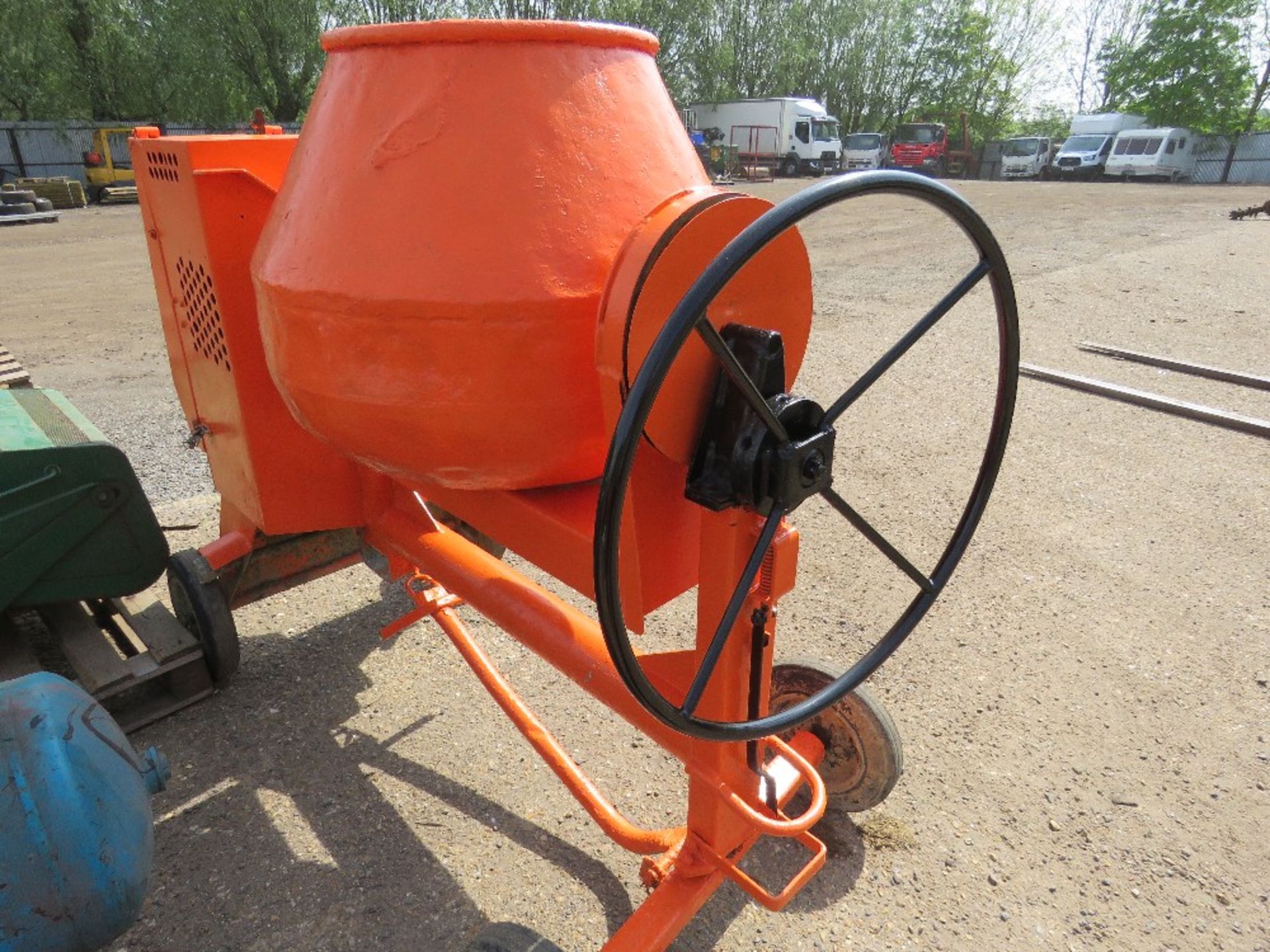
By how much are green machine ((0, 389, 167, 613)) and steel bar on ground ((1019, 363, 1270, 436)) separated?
3.83m

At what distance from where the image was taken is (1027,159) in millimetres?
27734

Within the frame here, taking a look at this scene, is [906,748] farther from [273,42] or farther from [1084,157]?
[1084,157]

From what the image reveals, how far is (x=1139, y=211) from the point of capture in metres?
15.1

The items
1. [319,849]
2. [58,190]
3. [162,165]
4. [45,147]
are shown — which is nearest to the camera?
[162,165]

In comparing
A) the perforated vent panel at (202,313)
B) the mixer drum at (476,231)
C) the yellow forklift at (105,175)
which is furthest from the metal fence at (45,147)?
the mixer drum at (476,231)

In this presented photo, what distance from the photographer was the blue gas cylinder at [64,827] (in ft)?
3.91

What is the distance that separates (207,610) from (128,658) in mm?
278

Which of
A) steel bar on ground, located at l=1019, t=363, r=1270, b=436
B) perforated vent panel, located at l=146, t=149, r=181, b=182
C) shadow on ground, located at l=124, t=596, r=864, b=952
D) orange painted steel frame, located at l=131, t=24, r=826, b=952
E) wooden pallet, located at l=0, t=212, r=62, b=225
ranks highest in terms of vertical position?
perforated vent panel, located at l=146, t=149, r=181, b=182

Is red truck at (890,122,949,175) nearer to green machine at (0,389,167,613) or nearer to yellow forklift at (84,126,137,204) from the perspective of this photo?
yellow forklift at (84,126,137,204)

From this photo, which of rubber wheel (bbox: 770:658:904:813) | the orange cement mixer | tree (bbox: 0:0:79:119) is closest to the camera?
the orange cement mixer

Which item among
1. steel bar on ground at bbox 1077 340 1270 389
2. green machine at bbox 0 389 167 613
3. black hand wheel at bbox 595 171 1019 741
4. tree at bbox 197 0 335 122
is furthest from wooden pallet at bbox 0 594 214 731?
tree at bbox 197 0 335 122

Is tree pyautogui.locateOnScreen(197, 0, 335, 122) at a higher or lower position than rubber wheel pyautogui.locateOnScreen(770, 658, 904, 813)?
higher

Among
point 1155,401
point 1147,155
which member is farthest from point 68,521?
point 1147,155

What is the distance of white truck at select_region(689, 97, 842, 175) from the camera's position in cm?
2797
